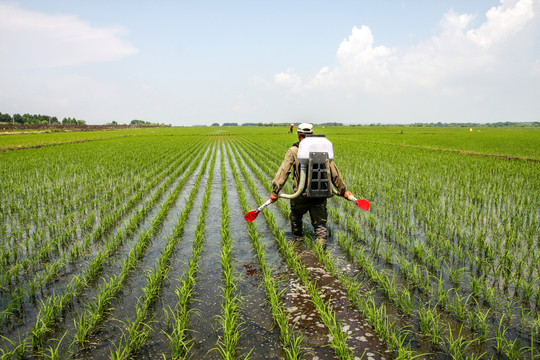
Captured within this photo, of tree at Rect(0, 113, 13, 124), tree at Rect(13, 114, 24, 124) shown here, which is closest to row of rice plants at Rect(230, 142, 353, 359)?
tree at Rect(0, 113, 13, 124)

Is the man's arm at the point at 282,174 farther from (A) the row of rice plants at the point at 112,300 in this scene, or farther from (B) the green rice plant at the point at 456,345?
(B) the green rice plant at the point at 456,345

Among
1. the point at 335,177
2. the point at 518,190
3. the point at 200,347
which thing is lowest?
the point at 200,347

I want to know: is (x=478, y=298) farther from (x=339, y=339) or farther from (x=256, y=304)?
(x=256, y=304)

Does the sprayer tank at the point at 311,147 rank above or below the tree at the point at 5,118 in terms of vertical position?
below

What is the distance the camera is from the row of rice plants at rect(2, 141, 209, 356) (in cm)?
247

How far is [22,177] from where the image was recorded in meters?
9.77

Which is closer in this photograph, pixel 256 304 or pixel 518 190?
pixel 256 304

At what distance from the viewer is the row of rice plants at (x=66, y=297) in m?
2.47

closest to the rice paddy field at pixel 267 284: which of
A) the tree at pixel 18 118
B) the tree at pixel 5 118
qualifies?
the tree at pixel 5 118

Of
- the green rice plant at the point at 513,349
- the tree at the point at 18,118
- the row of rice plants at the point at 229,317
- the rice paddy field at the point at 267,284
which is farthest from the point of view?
the tree at the point at 18,118

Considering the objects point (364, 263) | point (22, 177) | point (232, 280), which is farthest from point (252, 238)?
point (22, 177)

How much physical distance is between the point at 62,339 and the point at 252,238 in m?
2.76

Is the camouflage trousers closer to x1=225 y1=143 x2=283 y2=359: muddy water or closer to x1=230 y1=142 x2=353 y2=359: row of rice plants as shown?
x1=230 y1=142 x2=353 y2=359: row of rice plants

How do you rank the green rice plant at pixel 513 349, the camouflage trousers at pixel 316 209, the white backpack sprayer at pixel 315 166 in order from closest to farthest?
1. the green rice plant at pixel 513 349
2. the white backpack sprayer at pixel 315 166
3. the camouflage trousers at pixel 316 209
